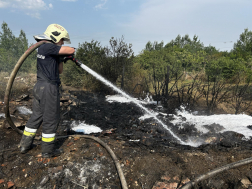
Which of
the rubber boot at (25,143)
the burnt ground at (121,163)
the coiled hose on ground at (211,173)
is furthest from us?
the rubber boot at (25,143)

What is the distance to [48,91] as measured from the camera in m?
2.59

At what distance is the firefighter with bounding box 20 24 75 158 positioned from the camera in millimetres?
2542

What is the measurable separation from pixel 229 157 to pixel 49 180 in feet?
10.3

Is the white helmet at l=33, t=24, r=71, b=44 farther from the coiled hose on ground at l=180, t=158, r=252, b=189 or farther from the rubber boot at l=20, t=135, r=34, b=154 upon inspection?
the coiled hose on ground at l=180, t=158, r=252, b=189

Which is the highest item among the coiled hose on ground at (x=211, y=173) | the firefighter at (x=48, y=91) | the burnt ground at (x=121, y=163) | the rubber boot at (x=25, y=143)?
the firefighter at (x=48, y=91)

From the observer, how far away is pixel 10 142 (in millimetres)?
3428

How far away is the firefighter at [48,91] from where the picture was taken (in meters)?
2.54

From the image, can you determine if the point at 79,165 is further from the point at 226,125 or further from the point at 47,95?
the point at 226,125

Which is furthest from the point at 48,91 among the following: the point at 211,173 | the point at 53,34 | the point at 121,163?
the point at 211,173

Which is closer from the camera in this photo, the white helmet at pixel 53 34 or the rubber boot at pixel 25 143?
the white helmet at pixel 53 34

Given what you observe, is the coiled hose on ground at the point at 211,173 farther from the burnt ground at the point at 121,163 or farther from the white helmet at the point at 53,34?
the white helmet at the point at 53,34

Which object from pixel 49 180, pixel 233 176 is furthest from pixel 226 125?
pixel 49 180

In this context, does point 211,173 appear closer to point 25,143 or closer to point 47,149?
point 47,149

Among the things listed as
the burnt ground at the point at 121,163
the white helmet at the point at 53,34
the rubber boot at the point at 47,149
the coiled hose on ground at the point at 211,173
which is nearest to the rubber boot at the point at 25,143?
the burnt ground at the point at 121,163
